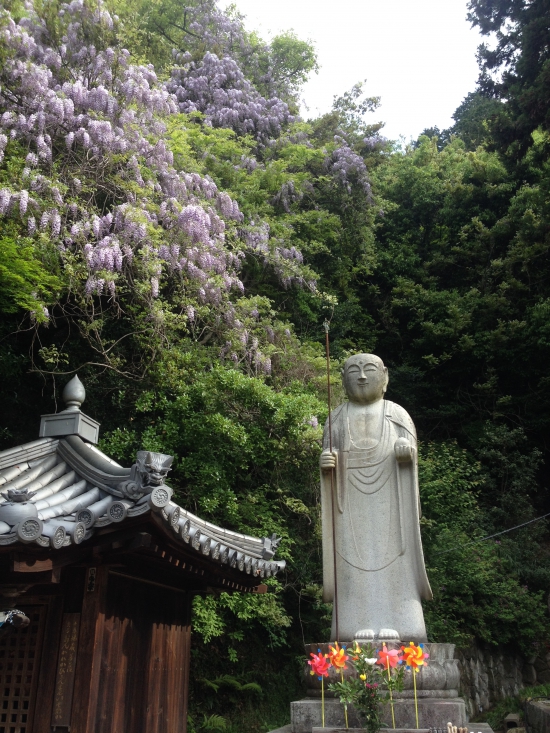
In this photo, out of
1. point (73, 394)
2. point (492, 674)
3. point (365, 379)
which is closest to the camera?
point (73, 394)

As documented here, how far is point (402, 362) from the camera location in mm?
18922

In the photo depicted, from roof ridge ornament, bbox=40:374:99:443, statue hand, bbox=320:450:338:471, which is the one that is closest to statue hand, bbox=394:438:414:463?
statue hand, bbox=320:450:338:471

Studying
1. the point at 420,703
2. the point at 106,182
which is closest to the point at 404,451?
the point at 420,703

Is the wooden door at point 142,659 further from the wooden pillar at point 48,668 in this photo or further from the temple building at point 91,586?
the wooden pillar at point 48,668

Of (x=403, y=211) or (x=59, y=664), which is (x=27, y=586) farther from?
(x=403, y=211)

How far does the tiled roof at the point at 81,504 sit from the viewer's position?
166 inches

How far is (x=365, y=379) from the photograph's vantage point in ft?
21.3

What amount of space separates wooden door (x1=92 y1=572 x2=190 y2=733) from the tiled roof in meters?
0.65

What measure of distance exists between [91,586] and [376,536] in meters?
2.55

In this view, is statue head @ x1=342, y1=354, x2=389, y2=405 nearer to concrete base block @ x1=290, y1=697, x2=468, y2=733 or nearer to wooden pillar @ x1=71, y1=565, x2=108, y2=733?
concrete base block @ x1=290, y1=697, x2=468, y2=733

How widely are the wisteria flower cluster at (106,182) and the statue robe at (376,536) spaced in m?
5.81

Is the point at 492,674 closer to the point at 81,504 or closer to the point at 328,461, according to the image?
the point at 328,461

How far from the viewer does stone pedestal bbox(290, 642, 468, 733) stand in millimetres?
4660

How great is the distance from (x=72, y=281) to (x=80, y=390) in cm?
456
